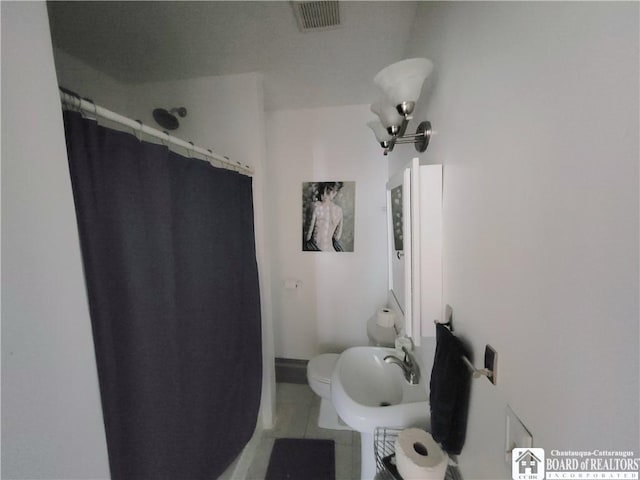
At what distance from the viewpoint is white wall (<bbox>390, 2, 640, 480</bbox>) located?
272mm

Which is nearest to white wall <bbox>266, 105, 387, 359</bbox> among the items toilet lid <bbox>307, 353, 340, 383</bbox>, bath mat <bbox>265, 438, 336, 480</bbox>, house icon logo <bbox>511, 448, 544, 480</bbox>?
toilet lid <bbox>307, 353, 340, 383</bbox>

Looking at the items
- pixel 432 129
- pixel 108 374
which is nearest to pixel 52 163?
pixel 108 374

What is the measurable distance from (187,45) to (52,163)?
1147mm

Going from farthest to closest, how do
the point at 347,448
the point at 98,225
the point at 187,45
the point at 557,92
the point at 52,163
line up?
the point at 347,448 < the point at 187,45 < the point at 98,225 < the point at 52,163 < the point at 557,92

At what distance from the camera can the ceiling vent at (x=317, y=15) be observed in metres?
0.95

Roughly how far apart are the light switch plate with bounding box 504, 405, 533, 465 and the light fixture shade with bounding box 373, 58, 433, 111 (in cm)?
89

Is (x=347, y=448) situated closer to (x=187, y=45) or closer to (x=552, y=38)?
(x=552, y=38)

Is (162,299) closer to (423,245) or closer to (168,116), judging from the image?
(423,245)

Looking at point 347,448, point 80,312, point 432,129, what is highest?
point 432,129

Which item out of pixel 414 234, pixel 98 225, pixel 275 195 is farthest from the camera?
pixel 275 195

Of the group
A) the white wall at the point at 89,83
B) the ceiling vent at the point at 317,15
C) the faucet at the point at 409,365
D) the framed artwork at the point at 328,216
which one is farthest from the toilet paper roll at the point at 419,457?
the white wall at the point at 89,83

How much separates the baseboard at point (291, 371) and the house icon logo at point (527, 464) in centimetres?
175

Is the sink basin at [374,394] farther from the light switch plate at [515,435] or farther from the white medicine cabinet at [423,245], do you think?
the light switch plate at [515,435]

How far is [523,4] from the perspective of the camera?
417 mm
